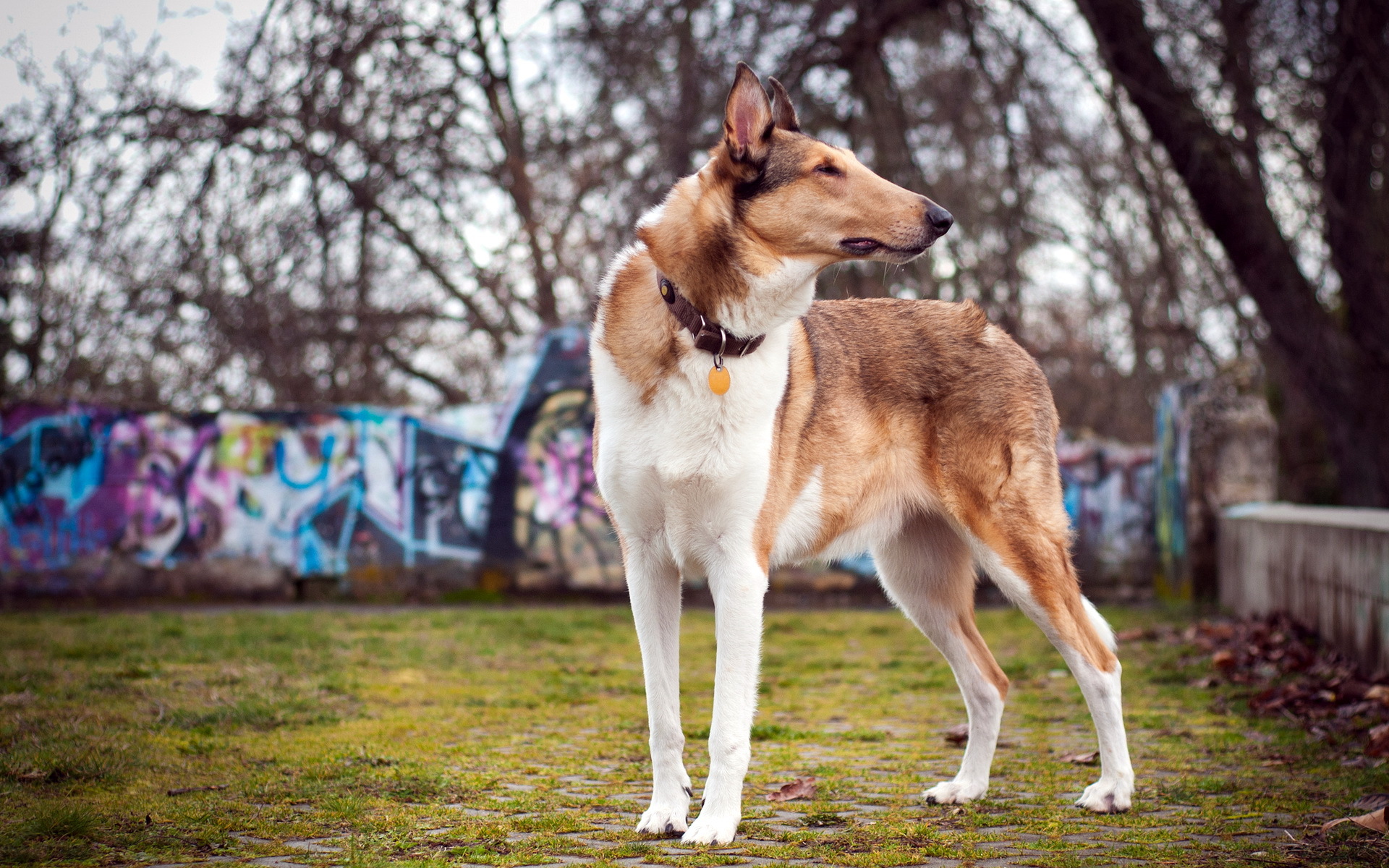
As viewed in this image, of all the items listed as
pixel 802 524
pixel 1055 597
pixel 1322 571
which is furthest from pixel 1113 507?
pixel 802 524

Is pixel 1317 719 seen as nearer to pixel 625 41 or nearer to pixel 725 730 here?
pixel 725 730

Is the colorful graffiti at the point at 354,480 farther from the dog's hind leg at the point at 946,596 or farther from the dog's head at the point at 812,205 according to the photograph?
the dog's head at the point at 812,205

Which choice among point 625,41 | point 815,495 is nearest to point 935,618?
point 815,495

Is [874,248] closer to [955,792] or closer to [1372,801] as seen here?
[955,792]

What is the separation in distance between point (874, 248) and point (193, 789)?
9.99 ft

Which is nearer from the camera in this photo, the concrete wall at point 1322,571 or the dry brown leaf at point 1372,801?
the dry brown leaf at point 1372,801

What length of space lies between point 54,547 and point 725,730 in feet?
36.3

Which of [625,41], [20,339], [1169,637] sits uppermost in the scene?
[625,41]

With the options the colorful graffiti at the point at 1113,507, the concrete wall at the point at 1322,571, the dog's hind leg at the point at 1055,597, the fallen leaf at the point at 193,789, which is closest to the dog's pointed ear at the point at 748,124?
the dog's hind leg at the point at 1055,597

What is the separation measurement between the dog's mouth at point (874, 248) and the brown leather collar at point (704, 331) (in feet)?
1.35

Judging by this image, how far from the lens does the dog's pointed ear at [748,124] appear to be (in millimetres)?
3695

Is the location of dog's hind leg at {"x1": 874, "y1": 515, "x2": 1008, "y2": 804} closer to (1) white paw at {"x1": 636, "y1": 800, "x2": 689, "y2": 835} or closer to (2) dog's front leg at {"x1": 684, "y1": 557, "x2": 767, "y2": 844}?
(2) dog's front leg at {"x1": 684, "y1": 557, "x2": 767, "y2": 844}

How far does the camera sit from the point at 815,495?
4152mm

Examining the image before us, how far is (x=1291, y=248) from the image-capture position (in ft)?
35.0
